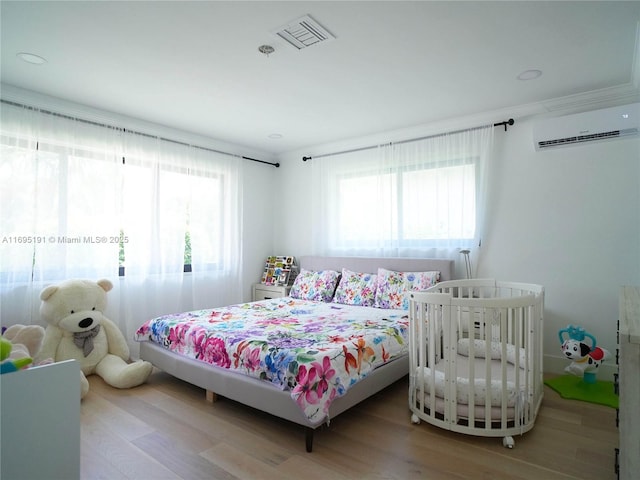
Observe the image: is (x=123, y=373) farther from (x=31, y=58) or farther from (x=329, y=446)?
(x=31, y=58)

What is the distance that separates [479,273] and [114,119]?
410 cm

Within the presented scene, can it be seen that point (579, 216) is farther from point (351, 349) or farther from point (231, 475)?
point (231, 475)

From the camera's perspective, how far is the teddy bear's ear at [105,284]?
3332mm

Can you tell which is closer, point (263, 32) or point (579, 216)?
point (263, 32)

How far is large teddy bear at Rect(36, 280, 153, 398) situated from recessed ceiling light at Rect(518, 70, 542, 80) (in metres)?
3.90

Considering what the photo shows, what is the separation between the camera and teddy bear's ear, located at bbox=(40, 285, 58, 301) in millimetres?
2965

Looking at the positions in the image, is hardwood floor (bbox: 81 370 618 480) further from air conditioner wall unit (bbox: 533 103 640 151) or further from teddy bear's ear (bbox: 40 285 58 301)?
air conditioner wall unit (bbox: 533 103 640 151)

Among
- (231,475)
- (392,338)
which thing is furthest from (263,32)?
(231,475)

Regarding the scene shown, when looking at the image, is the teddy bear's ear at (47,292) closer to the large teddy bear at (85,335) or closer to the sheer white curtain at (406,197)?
the large teddy bear at (85,335)

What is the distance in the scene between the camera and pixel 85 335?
10.4ft

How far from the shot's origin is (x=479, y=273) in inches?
149

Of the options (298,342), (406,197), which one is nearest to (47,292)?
(298,342)

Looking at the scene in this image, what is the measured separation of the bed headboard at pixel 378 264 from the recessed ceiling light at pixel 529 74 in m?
1.77

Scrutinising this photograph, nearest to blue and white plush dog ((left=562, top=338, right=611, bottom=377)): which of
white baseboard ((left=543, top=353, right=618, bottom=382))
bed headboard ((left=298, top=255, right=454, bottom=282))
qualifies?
white baseboard ((left=543, top=353, right=618, bottom=382))
